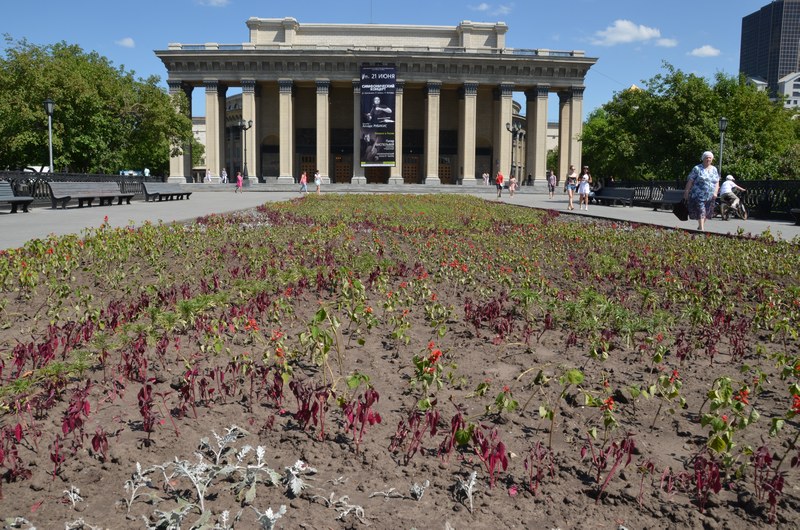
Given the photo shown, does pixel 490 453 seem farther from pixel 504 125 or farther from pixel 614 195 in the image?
pixel 504 125

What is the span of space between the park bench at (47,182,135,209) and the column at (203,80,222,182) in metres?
36.4

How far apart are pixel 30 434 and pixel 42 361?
1.18 meters

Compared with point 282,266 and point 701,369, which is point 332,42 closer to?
point 282,266

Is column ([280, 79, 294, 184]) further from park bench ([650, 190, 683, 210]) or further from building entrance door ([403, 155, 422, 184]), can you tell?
park bench ([650, 190, 683, 210])

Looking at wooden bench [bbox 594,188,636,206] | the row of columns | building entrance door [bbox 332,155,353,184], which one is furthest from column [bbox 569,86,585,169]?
wooden bench [bbox 594,188,636,206]

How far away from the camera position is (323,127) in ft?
204

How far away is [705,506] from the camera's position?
8.33 ft

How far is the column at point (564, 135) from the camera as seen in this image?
6322 centimetres

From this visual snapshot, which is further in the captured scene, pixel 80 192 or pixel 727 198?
pixel 80 192

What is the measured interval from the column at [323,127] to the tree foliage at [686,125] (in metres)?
27.1

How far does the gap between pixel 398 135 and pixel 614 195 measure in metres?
34.8

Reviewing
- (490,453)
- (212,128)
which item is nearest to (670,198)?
(490,453)

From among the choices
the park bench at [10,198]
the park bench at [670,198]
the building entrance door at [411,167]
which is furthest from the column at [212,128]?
the park bench at [670,198]

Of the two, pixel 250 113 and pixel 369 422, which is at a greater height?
pixel 250 113
